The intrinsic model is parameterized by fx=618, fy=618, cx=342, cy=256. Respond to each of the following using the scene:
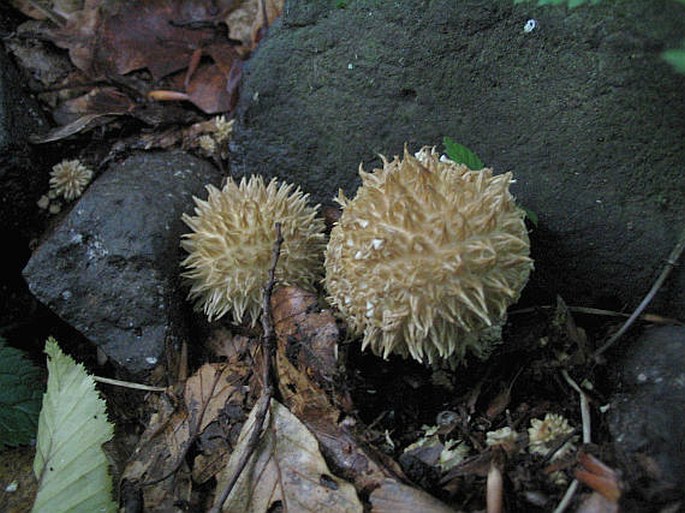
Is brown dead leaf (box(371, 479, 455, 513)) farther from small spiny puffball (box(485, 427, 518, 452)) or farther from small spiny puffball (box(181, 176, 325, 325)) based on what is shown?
small spiny puffball (box(181, 176, 325, 325))

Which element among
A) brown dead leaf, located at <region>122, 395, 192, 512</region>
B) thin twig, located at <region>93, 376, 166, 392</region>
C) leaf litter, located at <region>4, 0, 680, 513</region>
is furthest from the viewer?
thin twig, located at <region>93, 376, 166, 392</region>

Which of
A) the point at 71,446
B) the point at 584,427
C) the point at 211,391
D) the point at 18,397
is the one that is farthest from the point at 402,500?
the point at 18,397

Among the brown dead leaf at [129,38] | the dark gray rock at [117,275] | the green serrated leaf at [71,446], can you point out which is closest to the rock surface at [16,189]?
the dark gray rock at [117,275]

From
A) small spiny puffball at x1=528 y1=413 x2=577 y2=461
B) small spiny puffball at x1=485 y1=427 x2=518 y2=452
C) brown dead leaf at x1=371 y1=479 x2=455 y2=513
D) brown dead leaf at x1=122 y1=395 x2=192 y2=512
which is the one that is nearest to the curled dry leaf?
brown dead leaf at x1=122 y1=395 x2=192 y2=512

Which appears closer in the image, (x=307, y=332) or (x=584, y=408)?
(x=584, y=408)

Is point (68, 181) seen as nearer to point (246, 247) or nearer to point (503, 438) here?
point (246, 247)

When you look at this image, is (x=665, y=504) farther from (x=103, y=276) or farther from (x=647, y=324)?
(x=103, y=276)
